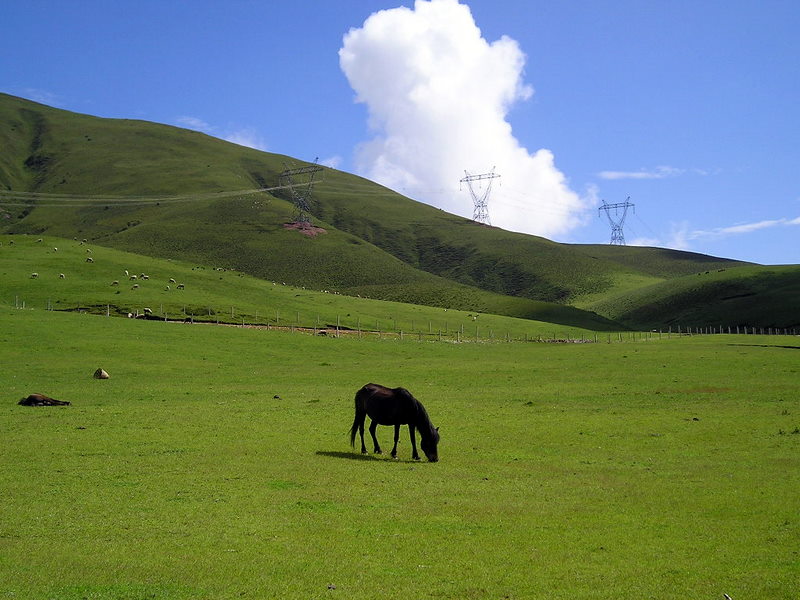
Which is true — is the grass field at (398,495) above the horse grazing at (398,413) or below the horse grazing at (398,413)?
below

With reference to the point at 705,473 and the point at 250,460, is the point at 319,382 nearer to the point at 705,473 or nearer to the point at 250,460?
the point at 250,460

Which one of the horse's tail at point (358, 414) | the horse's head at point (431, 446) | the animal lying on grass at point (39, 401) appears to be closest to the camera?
the horse's head at point (431, 446)

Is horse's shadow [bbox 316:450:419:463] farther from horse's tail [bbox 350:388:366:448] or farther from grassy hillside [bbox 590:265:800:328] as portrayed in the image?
grassy hillside [bbox 590:265:800:328]

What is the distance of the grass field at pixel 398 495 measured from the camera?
10828mm

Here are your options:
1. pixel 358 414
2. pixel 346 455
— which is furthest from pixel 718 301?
pixel 346 455

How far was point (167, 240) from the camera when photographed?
18025 cm

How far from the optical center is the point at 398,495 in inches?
649

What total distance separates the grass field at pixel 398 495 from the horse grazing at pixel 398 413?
662mm

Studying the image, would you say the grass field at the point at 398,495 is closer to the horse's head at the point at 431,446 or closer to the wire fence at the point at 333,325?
the horse's head at the point at 431,446

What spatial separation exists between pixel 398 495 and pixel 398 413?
5.08 m

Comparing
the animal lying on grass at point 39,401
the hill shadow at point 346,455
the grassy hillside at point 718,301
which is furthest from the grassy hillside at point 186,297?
the hill shadow at point 346,455

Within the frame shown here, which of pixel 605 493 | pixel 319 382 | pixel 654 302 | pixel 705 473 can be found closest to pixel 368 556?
pixel 605 493

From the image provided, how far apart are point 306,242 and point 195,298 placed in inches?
4124

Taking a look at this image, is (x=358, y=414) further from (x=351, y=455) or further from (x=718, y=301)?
(x=718, y=301)
